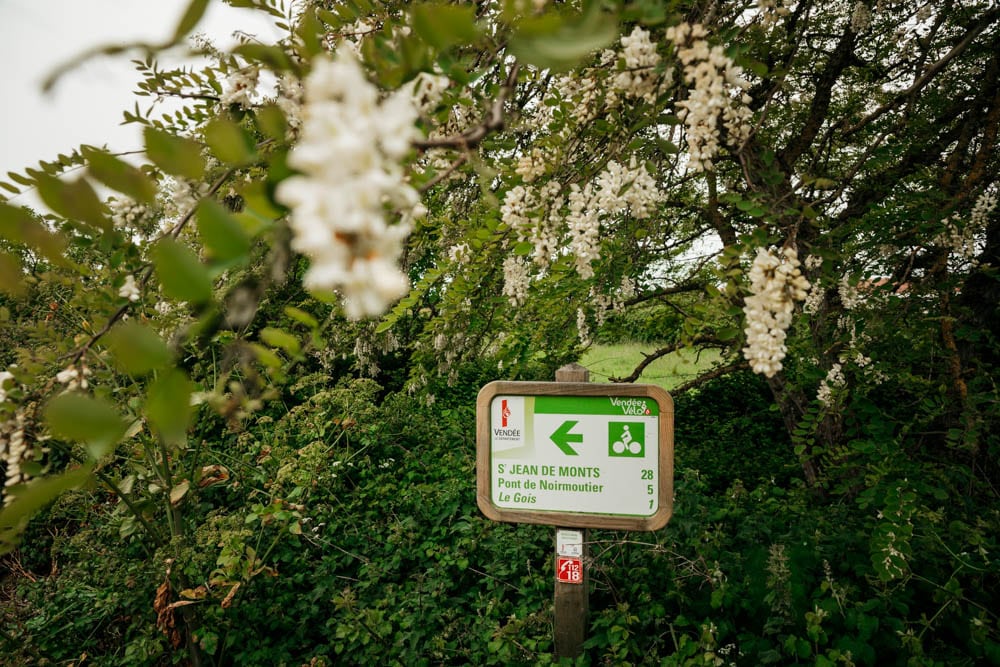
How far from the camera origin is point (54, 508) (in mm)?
2609

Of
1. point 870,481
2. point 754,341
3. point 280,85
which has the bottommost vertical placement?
point 870,481

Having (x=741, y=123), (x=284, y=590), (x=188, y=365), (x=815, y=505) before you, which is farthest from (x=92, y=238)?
(x=815, y=505)

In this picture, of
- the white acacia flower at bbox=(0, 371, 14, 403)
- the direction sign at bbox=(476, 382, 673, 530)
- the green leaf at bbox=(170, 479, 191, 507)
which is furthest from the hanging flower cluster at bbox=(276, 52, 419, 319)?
the green leaf at bbox=(170, 479, 191, 507)

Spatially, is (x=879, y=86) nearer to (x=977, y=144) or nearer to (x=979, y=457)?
(x=977, y=144)

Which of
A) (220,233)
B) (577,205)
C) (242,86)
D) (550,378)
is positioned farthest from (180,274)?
(550,378)

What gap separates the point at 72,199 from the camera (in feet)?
1.69

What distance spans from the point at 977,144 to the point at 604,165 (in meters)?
2.65

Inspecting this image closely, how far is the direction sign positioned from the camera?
1868 millimetres

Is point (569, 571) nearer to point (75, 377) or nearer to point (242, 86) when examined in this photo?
point (75, 377)

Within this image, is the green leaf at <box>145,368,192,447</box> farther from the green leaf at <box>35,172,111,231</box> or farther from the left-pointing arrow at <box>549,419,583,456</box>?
the left-pointing arrow at <box>549,419,583,456</box>

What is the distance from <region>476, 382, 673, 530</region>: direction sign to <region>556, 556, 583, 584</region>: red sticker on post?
150mm

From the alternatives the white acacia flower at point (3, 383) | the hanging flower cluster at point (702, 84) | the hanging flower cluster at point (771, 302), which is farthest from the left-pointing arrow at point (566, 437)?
the white acacia flower at point (3, 383)

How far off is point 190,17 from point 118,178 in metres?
0.17

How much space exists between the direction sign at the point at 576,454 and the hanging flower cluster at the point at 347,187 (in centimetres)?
156
